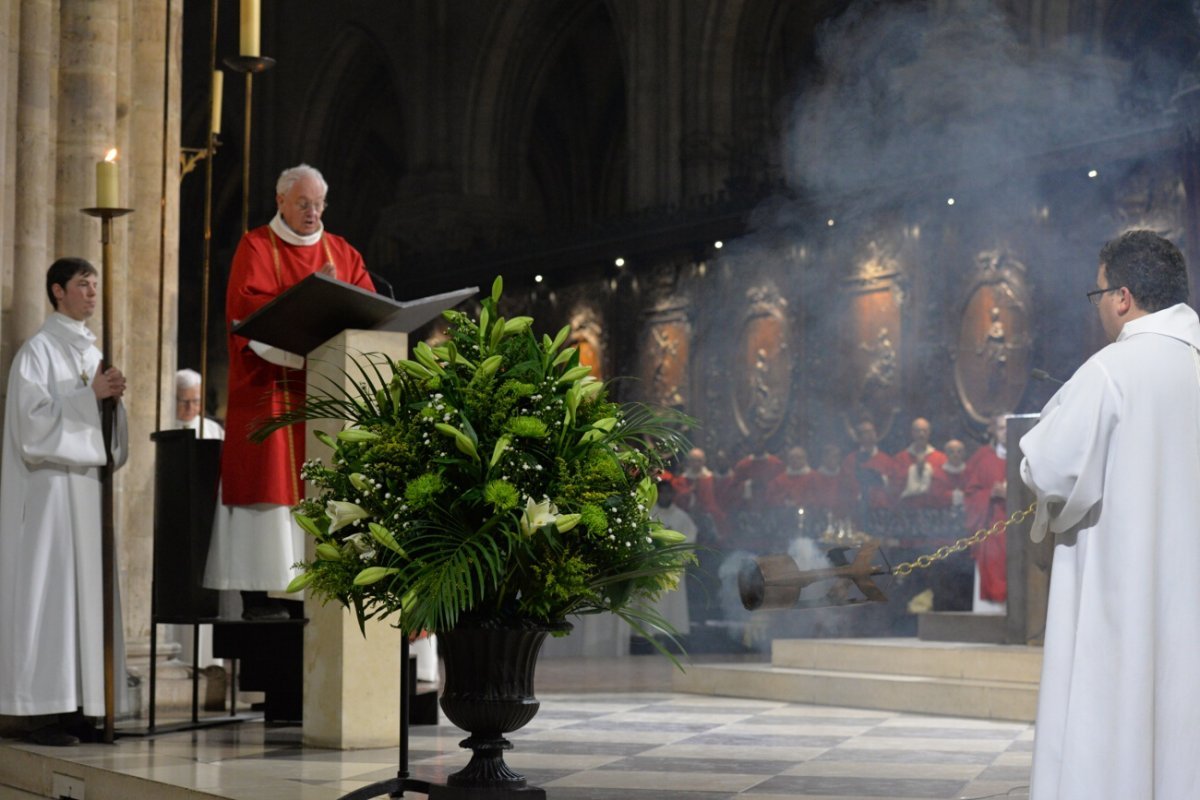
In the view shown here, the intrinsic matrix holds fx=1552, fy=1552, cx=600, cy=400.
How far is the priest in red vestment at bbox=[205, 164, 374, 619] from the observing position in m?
5.73

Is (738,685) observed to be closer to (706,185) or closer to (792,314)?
(792,314)

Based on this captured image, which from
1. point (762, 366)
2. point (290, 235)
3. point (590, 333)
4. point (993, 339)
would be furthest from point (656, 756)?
point (590, 333)

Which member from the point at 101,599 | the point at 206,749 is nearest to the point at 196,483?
the point at 101,599

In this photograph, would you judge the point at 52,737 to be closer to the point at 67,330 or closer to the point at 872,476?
the point at 67,330

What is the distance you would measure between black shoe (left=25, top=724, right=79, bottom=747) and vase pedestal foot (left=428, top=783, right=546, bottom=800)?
8.73 ft

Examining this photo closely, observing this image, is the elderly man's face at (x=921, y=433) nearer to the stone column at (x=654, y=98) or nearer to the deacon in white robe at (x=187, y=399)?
the deacon in white robe at (x=187, y=399)

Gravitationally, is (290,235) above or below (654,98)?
below

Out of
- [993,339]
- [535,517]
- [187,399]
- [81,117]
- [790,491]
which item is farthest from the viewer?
[993,339]

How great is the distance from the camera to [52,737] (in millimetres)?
5809

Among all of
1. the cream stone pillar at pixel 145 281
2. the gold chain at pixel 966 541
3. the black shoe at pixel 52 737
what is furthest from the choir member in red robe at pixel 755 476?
the black shoe at pixel 52 737

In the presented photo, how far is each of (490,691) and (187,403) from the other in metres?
5.90

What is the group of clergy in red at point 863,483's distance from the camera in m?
11.7

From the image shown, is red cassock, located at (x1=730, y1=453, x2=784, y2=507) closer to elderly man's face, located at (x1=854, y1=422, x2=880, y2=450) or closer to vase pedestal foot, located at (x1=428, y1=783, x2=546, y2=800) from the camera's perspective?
elderly man's face, located at (x1=854, y1=422, x2=880, y2=450)

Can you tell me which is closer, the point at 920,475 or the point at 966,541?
the point at 966,541
